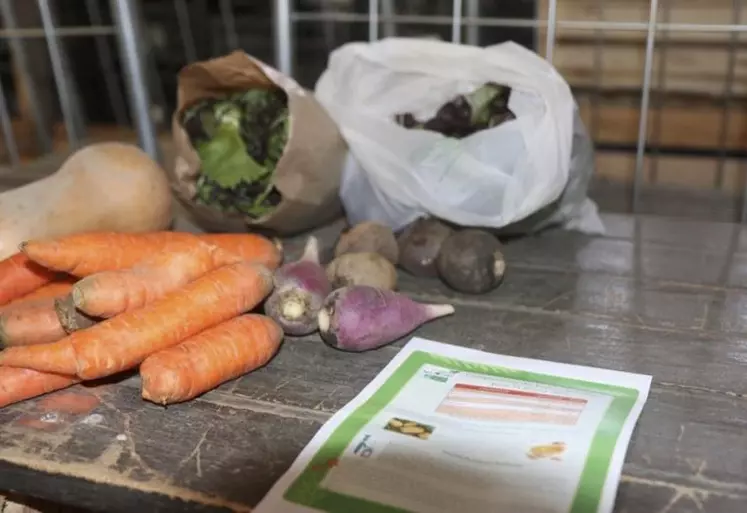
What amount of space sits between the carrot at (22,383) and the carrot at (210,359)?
3.6 inches

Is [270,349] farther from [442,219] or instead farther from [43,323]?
Result: [442,219]

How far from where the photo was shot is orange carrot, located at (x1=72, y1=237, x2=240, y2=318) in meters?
0.75

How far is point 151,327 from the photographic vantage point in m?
0.74

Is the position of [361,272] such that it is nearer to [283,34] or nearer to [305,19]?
[283,34]

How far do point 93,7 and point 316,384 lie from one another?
1.99 meters

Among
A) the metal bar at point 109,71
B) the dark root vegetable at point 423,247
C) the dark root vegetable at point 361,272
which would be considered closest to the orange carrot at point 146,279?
the dark root vegetable at point 361,272

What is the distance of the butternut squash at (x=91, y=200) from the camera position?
919 millimetres

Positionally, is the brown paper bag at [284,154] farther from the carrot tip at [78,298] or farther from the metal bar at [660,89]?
the metal bar at [660,89]

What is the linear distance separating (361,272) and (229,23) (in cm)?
164

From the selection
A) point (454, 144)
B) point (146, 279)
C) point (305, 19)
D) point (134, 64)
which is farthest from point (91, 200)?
point (305, 19)

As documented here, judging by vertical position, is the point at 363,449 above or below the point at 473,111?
below

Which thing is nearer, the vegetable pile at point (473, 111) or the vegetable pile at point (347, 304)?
the vegetable pile at point (347, 304)

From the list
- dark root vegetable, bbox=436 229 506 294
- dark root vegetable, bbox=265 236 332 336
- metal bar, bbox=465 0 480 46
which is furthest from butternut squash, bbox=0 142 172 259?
metal bar, bbox=465 0 480 46

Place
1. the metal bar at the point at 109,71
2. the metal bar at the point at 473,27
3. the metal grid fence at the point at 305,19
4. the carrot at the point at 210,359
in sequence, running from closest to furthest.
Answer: the carrot at the point at 210,359 < the metal grid fence at the point at 305,19 < the metal bar at the point at 473,27 < the metal bar at the point at 109,71
